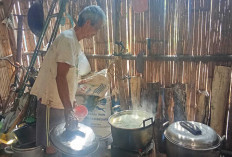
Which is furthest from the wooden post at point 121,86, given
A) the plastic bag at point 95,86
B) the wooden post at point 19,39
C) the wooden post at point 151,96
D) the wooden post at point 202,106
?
the wooden post at point 19,39

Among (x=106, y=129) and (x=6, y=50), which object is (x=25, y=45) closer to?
(x=6, y=50)

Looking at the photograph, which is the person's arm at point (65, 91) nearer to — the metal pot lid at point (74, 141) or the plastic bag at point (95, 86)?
the metal pot lid at point (74, 141)

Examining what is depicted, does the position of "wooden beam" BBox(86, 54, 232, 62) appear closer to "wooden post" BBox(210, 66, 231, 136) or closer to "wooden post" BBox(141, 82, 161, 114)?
"wooden post" BBox(210, 66, 231, 136)

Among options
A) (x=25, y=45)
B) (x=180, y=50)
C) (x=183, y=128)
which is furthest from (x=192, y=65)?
(x=25, y=45)

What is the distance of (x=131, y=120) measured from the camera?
3227 millimetres

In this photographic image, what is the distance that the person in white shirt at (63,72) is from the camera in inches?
87.6

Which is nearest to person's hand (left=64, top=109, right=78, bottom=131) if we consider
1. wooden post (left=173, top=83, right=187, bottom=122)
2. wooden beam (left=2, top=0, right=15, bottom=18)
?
wooden post (left=173, top=83, right=187, bottom=122)

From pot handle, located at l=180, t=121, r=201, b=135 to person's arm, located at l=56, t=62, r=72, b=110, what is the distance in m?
1.63

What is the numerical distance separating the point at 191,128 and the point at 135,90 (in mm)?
1660

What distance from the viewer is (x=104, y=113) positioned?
3.94m

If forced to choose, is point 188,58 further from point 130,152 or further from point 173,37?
point 130,152

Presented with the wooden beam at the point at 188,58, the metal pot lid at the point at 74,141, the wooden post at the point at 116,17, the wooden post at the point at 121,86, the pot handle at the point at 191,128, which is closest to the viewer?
the metal pot lid at the point at 74,141

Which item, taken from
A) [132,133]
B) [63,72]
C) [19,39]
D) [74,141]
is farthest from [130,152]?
[19,39]

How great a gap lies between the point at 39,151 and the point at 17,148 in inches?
14.8
